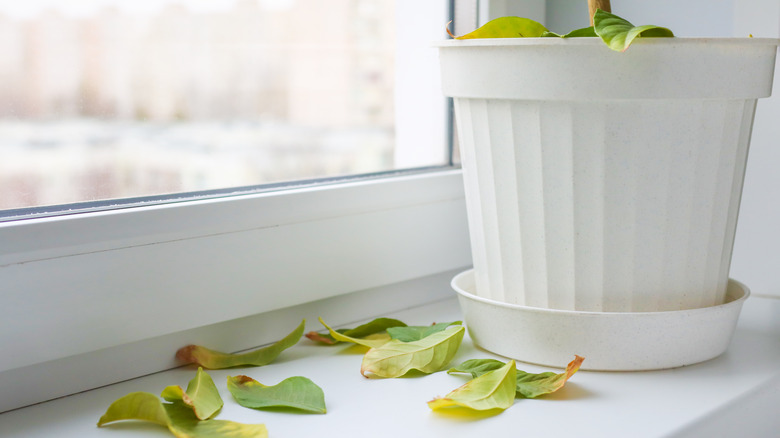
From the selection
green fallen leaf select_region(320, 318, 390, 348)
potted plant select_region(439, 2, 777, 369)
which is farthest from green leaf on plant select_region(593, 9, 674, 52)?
green fallen leaf select_region(320, 318, 390, 348)

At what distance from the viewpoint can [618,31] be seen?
46 cm

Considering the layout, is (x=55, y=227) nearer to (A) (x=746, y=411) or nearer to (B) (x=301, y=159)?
(B) (x=301, y=159)

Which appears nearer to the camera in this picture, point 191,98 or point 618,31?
point 618,31

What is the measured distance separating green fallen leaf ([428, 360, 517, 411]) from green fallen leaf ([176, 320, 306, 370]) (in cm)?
16

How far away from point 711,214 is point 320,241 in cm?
33

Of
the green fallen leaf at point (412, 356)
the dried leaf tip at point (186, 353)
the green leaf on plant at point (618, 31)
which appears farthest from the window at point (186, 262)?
the green leaf on plant at point (618, 31)

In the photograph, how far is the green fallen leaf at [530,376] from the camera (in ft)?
1.59

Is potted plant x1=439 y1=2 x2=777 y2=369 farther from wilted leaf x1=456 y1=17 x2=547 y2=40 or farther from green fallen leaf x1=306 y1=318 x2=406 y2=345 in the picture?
green fallen leaf x1=306 y1=318 x2=406 y2=345

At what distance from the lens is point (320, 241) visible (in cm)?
64

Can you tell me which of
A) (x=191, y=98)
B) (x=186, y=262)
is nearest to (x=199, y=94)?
(x=191, y=98)

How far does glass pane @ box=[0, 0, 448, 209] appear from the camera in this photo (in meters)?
0.51

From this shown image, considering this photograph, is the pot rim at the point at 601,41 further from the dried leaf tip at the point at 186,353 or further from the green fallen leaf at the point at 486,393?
the dried leaf tip at the point at 186,353

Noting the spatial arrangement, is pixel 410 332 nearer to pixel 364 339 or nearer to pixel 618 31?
pixel 364 339

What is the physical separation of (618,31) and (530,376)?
0.25 m
